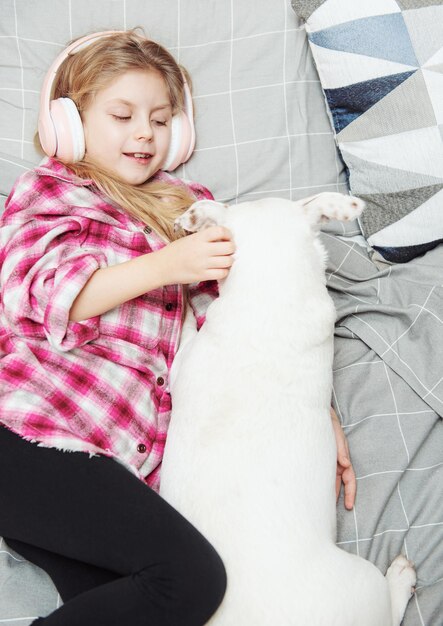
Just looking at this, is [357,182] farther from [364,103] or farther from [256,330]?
[256,330]

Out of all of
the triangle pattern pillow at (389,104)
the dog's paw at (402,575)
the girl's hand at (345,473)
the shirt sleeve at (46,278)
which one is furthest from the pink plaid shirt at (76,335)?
the triangle pattern pillow at (389,104)

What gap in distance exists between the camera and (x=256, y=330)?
1.36 meters

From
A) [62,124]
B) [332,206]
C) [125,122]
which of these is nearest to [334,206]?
[332,206]

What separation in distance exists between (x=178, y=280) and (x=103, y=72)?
2.34 feet

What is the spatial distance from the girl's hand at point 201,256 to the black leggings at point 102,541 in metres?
0.47

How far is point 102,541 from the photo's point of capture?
1.29 meters

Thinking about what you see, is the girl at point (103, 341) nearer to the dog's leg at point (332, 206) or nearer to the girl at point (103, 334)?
the girl at point (103, 334)

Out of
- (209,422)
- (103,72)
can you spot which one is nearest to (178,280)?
(209,422)

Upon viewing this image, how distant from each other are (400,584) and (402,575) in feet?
0.07

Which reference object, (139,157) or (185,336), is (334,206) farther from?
(139,157)

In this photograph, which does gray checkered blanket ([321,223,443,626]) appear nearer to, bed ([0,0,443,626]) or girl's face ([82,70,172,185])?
bed ([0,0,443,626])

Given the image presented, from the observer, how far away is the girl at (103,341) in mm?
1267

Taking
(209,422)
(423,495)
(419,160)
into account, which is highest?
(419,160)

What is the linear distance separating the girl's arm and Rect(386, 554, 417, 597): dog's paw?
0.80 meters
